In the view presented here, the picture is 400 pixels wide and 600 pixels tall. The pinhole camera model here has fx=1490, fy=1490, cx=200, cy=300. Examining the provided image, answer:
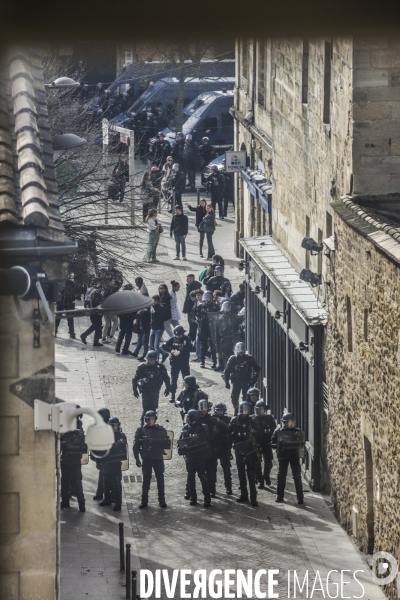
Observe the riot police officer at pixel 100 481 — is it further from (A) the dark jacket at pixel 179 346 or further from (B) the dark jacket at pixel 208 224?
(B) the dark jacket at pixel 208 224

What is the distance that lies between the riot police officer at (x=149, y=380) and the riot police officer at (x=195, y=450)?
313 cm

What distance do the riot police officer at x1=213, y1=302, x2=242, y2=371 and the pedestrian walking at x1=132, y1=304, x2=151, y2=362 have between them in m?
1.62

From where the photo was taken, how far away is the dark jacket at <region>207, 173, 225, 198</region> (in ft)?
140

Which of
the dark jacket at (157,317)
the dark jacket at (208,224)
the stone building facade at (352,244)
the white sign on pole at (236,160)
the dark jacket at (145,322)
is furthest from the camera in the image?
the dark jacket at (208,224)

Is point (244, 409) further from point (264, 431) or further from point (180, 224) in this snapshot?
point (180, 224)

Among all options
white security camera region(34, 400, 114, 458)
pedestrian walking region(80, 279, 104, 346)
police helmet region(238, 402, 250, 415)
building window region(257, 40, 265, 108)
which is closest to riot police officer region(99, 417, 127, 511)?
police helmet region(238, 402, 250, 415)

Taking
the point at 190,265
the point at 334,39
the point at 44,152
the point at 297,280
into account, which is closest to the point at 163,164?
the point at 190,265

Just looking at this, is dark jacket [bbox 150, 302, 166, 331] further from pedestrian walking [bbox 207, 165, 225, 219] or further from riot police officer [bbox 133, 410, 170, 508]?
pedestrian walking [bbox 207, 165, 225, 219]

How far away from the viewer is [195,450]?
904 inches

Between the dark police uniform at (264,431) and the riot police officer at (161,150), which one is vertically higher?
the riot police officer at (161,150)

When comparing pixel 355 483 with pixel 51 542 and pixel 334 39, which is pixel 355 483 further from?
pixel 51 542

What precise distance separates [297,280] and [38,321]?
14417 mm

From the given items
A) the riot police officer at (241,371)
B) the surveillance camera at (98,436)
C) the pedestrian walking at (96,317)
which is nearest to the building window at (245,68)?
the pedestrian walking at (96,317)

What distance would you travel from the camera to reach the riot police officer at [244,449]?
23.2 m
